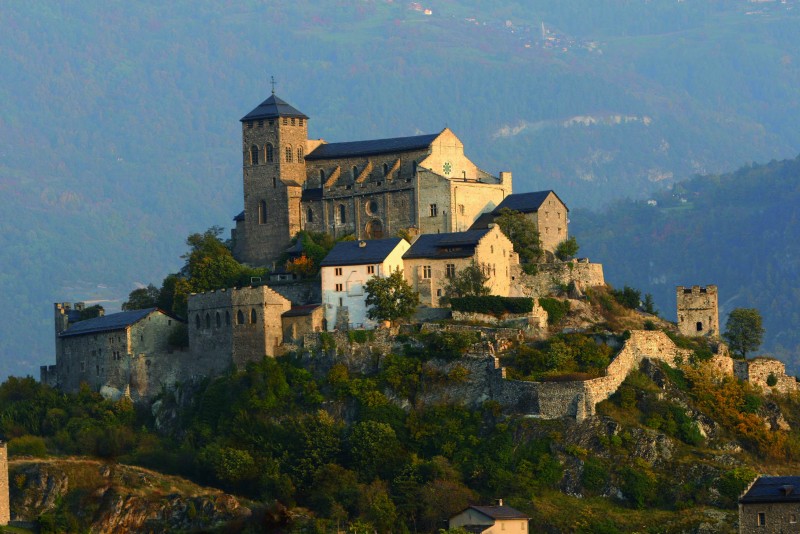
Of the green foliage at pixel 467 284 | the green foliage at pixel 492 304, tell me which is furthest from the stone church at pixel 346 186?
the green foliage at pixel 492 304

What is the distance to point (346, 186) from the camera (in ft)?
403

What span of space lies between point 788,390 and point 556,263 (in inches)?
642

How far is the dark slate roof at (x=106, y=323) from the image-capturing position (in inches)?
4510

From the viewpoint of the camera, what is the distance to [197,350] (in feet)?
368

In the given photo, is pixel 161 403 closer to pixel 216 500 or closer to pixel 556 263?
pixel 216 500

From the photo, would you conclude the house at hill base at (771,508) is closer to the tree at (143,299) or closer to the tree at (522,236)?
the tree at (522,236)

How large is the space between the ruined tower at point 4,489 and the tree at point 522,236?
34207mm

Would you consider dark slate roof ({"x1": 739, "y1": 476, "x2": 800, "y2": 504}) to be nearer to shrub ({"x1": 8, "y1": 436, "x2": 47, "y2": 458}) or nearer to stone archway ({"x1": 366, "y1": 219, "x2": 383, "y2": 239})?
stone archway ({"x1": 366, "y1": 219, "x2": 383, "y2": 239})

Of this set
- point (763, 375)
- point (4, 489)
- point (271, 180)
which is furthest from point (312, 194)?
point (4, 489)

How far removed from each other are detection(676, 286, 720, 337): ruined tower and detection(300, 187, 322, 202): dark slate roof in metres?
23.6

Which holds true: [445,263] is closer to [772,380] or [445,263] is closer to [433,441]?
[433,441]

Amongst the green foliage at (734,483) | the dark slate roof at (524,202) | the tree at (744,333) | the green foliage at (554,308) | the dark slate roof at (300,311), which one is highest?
the dark slate roof at (524,202)

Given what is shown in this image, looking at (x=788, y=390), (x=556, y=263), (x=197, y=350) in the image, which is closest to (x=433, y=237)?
(x=556, y=263)

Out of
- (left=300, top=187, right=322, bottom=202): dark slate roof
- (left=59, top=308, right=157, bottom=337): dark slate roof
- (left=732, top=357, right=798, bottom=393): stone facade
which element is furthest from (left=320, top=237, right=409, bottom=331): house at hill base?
(left=732, top=357, right=798, bottom=393): stone facade
